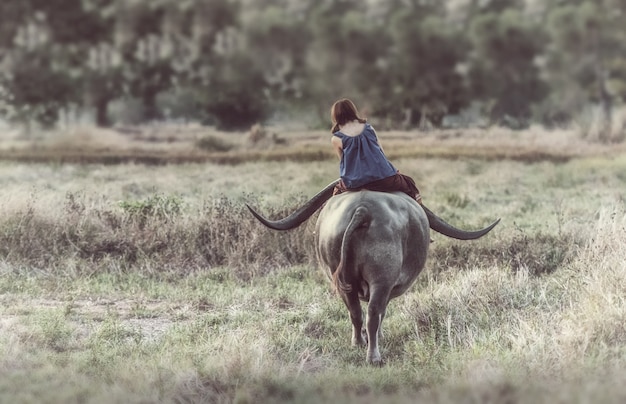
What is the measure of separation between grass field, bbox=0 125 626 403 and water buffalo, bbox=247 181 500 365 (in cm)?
48

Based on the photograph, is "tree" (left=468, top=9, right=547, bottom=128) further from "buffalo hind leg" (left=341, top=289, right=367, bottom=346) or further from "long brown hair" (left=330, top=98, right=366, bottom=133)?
"buffalo hind leg" (left=341, top=289, right=367, bottom=346)

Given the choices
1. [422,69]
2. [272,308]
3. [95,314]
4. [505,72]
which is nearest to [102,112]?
[422,69]

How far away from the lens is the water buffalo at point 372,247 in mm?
6227

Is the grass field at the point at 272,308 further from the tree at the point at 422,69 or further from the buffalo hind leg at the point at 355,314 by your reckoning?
the tree at the point at 422,69

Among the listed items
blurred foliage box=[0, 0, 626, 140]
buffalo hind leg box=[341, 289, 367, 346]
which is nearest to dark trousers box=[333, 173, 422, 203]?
buffalo hind leg box=[341, 289, 367, 346]

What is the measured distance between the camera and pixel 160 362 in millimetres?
6227

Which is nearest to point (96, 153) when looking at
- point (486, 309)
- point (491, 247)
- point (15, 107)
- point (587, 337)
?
point (15, 107)

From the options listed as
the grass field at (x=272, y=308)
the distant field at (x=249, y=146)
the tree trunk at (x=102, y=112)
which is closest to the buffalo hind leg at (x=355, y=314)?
the grass field at (x=272, y=308)

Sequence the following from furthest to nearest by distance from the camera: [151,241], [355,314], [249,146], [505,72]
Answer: [505,72], [249,146], [151,241], [355,314]

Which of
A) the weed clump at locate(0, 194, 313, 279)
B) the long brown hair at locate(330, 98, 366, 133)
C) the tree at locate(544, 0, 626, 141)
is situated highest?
the tree at locate(544, 0, 626, 141)

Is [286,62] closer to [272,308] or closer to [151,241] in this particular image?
[151,241]

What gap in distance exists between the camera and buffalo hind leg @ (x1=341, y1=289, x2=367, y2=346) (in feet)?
21.5

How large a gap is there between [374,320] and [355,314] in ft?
1.43

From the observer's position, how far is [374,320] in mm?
6250
